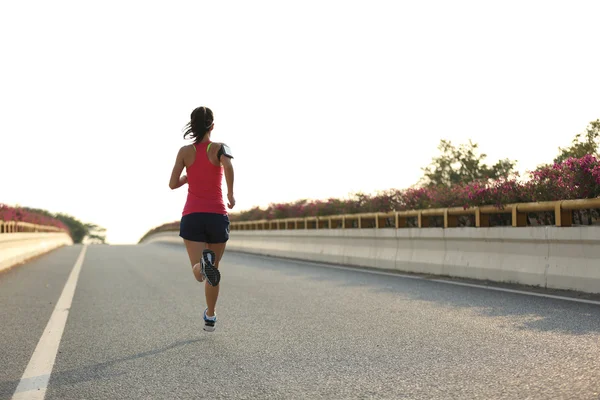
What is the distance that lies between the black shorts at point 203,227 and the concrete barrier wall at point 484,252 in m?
5.36

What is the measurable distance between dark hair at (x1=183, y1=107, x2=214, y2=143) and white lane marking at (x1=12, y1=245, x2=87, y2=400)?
2389 millimetres

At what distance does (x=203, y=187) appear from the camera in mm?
7066

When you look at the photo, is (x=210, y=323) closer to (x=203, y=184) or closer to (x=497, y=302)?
(x=203, y=184)

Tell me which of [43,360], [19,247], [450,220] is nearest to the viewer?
[43,360]

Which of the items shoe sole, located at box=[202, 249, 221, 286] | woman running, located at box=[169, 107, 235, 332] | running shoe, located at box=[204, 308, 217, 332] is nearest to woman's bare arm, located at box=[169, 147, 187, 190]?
woman running, located at box=[169, 107, 235, 332]

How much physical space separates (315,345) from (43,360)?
233cm

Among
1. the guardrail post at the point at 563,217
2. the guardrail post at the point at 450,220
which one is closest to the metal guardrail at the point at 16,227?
the guardrail post at the point at 450,220

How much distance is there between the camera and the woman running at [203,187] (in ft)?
23.1

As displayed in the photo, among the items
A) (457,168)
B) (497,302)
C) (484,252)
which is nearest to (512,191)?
(484,252)

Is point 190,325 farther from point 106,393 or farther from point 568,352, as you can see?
point 568,352

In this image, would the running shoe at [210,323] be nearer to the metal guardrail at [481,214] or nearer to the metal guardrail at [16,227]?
the metal guardrail at [481,214]

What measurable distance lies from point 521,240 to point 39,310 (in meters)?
7.23

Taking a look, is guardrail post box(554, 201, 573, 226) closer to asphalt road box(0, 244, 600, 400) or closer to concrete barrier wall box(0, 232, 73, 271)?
asphalt road box(0, 244, 600, 400)

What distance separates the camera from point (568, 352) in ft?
19.2
